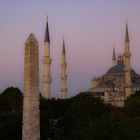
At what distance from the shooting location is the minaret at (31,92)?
1700 cm

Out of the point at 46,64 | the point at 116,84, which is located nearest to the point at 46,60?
the point at 46,64

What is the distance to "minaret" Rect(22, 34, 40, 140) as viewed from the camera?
55.8 ft

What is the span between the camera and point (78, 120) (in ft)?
129

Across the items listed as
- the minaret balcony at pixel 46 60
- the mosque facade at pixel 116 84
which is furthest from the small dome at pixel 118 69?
the minaret balcony at pixel 46 60

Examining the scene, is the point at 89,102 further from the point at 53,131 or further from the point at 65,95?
the point at 65,95

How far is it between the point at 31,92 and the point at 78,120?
22.6m

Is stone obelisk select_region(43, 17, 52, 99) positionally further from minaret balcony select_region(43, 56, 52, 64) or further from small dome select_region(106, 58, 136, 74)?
small dome select_region(106, 58, 136, 74)

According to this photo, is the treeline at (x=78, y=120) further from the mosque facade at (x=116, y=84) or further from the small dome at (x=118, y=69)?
the small dome at (x=118, y=69)

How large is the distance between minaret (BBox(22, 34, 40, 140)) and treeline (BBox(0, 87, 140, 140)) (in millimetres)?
8078

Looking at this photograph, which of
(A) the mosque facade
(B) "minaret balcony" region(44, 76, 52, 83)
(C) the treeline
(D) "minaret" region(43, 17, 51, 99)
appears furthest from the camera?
(A) the mosque facade

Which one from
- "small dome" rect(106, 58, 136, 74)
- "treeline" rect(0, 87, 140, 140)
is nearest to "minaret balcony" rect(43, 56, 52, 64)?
"treeline" rect(0, 87, 140, 140)

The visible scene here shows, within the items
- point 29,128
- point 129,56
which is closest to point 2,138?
point 29,128

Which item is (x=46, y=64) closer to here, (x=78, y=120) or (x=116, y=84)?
(x=78, y=120)

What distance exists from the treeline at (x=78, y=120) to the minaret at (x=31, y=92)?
8078mm
